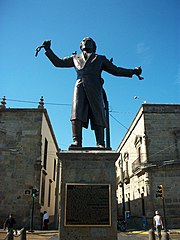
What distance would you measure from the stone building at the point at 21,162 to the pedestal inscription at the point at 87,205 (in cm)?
1434

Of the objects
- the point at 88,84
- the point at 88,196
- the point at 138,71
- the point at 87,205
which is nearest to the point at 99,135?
Result: the point at 88,84

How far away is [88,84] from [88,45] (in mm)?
1067

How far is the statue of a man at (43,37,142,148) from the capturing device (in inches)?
214

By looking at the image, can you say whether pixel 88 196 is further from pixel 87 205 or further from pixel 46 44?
pixel 46 44

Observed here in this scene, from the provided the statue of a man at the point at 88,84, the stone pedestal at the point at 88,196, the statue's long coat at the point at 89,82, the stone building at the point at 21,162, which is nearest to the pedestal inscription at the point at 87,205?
the stone pedestal at the point at 88,196

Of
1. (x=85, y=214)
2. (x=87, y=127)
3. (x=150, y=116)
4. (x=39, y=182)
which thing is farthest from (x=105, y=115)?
(x=150, y=116)

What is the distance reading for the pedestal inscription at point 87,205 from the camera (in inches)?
179

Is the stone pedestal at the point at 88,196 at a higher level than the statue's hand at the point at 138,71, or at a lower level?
lower

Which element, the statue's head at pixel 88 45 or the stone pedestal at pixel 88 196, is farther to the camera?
the statue's head at pixel 88 45

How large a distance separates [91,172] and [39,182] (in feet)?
53.3

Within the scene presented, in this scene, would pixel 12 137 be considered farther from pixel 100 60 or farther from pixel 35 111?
pixel 100 60

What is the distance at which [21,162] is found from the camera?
20609mm

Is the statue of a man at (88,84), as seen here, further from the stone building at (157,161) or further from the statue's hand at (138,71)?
the stone building at (157,161)

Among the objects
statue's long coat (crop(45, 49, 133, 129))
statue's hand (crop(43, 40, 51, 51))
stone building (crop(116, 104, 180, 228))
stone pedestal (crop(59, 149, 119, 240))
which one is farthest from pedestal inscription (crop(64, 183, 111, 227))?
stone building (crop(116, 104, 180, 228))
